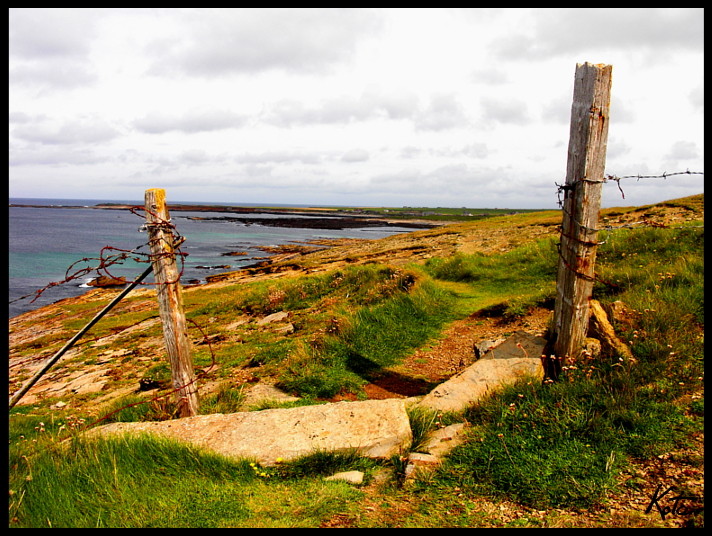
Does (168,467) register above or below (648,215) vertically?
below

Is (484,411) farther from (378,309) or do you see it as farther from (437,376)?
(378,309)

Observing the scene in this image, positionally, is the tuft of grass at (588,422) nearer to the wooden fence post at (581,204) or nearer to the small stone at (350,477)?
the wooden fence post at (581,204)

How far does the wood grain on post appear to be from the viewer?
5457mm

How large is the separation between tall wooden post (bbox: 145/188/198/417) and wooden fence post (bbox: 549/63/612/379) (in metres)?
4.71

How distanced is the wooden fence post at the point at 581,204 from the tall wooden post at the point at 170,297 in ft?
15.5

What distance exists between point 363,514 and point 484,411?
2009 mm

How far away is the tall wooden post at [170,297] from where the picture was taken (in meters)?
5.21

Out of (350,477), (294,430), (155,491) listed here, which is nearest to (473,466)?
(350,477)

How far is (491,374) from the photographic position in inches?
244

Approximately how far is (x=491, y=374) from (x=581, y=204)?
98.6 inches

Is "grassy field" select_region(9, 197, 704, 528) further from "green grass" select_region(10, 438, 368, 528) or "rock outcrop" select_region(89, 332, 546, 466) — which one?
"rock outcrop" select_region(89, 332, 546, 466)

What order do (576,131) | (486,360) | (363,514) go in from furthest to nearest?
(486,360)
(576,131)
(363,514)
